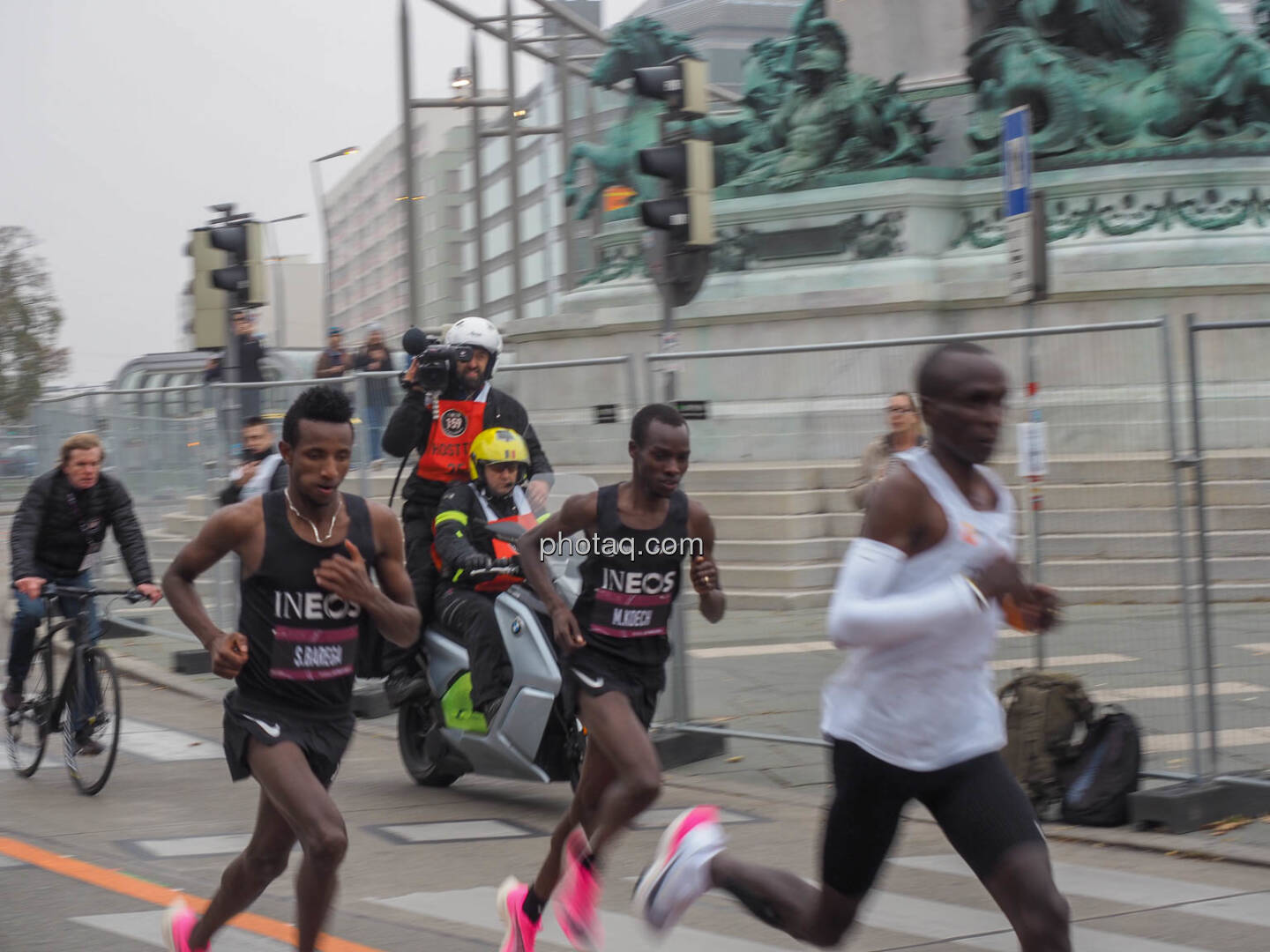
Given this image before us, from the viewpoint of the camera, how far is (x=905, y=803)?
4.06 m

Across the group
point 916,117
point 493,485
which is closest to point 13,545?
point 493,485

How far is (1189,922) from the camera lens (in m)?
5.84

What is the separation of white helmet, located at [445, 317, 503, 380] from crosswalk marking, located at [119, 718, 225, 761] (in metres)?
2.70

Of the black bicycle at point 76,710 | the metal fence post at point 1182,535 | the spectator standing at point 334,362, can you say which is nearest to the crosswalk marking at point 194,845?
the black bicycle at point 76,710

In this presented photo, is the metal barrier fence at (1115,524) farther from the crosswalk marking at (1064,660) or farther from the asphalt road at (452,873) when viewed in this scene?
the asphalt road at (452,873)

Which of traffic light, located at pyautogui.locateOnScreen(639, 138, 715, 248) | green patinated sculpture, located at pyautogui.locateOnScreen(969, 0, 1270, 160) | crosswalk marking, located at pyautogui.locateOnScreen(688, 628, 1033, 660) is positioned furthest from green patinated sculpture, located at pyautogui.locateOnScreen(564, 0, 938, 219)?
crosswalk marking, located at pyautogui.locateOnScreen(688, 628, 1033, 660)

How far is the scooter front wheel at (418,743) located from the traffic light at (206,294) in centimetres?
585

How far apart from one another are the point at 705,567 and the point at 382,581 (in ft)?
4.58

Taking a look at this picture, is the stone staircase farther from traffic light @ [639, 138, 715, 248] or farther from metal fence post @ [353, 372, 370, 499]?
metal fence post @ [353, 372, 370, 499]

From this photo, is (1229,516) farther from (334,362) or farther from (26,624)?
(334,362)

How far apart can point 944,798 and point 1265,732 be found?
4627 millimetres

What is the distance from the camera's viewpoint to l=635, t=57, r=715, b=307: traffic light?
32.7ft

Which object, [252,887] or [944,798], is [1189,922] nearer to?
[944,798]

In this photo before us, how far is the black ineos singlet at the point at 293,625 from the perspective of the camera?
4812 mm
